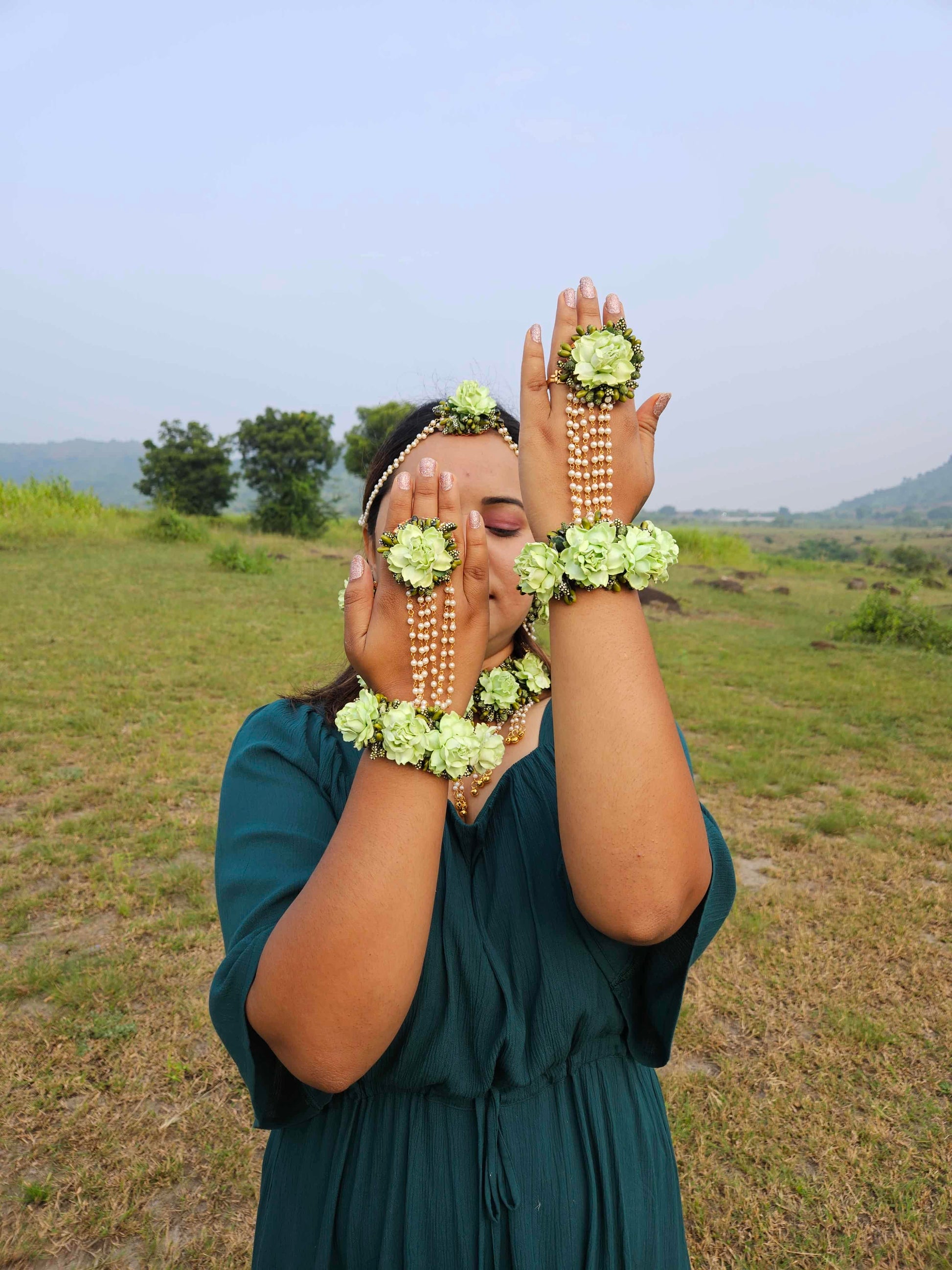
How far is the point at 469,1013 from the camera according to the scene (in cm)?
133

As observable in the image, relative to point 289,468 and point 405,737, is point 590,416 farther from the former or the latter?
point 289,468

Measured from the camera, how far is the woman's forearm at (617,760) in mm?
1088

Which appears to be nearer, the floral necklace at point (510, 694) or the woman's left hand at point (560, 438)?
the woman's left hand at point (560, 438)

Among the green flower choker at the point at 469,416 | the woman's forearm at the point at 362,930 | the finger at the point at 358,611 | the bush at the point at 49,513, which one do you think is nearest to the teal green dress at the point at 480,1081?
the woman's forearm at the point at 362,930

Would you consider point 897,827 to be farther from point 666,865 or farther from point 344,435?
point 344,435

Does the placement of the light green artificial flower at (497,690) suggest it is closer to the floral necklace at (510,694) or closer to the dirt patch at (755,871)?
the floral necklace at (510,694)

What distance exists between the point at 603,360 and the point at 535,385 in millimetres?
115

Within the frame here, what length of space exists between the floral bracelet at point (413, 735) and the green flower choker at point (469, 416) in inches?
31.0

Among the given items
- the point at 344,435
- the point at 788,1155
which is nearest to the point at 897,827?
the point at 788,1155

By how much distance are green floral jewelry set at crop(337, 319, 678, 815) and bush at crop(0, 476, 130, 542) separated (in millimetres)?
23296

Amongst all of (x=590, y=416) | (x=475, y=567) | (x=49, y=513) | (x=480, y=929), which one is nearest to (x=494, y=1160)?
(x=480, y=929)

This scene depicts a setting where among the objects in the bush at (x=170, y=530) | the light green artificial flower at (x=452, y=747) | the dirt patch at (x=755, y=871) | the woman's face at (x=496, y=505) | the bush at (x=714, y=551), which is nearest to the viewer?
the light green artificial flower at (x=452, y=747)

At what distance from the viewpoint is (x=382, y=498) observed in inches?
70.9

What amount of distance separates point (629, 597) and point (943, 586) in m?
26.7
